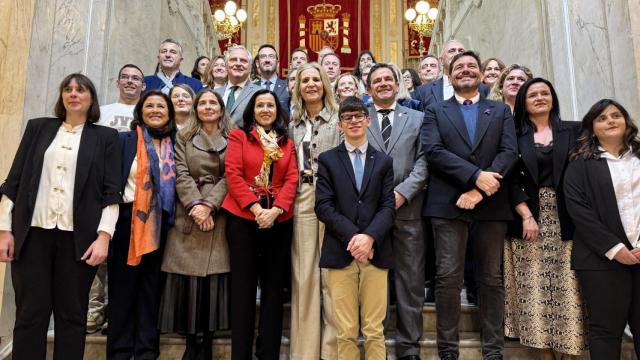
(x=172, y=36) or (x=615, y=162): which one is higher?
(x=172, y=36)

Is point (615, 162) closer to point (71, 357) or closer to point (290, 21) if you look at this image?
point (71, 357)

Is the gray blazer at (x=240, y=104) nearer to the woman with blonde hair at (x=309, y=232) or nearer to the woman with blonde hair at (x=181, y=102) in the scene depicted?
the woman with blonde hair at (x=181, y=102)

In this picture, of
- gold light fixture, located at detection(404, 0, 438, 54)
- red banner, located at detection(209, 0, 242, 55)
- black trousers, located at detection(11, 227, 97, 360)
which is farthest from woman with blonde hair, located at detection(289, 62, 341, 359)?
red banner, located at detection(209, 0, 242, 55)

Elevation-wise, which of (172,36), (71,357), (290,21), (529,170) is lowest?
(71,357)

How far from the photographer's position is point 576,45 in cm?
480

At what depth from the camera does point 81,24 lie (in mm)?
4738

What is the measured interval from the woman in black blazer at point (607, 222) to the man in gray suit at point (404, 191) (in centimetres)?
93

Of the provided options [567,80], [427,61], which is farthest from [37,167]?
[567,80]

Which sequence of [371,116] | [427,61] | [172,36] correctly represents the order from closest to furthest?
[371,116]
[427,61]
[172,36]

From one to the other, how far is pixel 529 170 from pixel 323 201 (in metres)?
1.40

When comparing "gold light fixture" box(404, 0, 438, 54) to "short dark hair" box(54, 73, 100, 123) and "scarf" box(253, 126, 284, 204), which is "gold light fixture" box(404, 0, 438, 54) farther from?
"short dark hair" box(54, 73, 100, 123)

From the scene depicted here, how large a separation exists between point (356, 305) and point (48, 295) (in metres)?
1.74

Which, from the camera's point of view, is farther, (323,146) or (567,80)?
(567,80)

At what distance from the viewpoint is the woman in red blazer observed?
2965 millimetres
